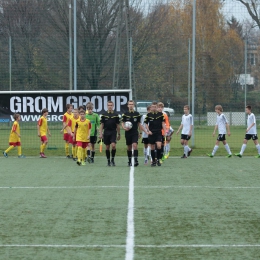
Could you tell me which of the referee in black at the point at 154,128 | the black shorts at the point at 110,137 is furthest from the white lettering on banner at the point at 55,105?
the referee in black at the point at 154,128

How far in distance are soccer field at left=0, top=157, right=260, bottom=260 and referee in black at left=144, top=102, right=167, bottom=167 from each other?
3.27 feet

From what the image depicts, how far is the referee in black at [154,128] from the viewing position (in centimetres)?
1853

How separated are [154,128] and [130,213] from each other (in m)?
8.51

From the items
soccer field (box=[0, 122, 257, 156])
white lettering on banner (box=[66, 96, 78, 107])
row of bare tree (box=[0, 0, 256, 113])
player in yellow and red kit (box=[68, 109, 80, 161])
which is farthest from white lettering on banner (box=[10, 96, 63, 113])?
player in yellow and red kit (box=[68, 109, 80, 161])

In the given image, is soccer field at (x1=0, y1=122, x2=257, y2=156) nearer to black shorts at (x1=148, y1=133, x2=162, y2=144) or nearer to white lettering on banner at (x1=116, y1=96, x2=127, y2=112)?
white lettering on banner at (x1=116, y1=96, x2=127, y2=112)

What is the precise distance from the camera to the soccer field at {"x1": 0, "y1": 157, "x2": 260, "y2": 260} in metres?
7.74

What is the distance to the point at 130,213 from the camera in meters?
10.3

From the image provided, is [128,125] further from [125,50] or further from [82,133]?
[125,50]

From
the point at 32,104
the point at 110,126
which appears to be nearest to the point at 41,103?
the point at 32,104

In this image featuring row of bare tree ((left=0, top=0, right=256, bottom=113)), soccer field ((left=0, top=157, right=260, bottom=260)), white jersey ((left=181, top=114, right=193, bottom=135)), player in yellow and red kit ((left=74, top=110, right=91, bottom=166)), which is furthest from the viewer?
row of bare tree ((left=0, top=0, right=256, bottom=113))

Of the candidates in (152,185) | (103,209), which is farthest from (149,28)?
(103,209)

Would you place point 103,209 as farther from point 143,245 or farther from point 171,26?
point 171,26

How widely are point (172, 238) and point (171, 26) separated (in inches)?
880

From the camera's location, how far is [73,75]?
26812 mm
